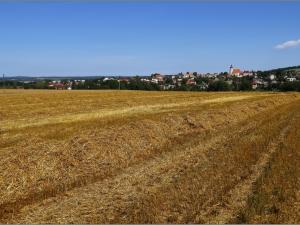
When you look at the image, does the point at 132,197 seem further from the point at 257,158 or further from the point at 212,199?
the point at 257,158

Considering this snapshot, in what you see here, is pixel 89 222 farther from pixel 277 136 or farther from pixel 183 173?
pixel 277 136

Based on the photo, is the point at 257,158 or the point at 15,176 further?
the point at 257,158

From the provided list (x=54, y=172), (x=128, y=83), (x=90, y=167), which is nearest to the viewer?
(x=54, y=172)

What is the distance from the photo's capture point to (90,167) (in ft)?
42.5

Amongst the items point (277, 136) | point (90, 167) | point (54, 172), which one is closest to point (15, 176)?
point (54, 172)

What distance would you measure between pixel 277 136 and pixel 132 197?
34.4ft

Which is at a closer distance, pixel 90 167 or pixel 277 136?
pixel 90 167

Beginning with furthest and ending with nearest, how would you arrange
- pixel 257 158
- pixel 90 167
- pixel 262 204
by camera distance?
pixel 257 158 → pixel 90 167 → pixel 262 204

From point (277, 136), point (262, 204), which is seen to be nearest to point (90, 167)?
point (262, 204)

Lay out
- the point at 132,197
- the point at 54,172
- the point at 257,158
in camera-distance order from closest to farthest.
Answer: the point at 132,197
the point at 54,172
the point at 257,158

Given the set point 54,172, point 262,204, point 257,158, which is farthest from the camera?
point 257,158

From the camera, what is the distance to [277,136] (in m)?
19.0

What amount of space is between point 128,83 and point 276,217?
97837 mm

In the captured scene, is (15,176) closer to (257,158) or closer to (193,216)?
(193,216)
